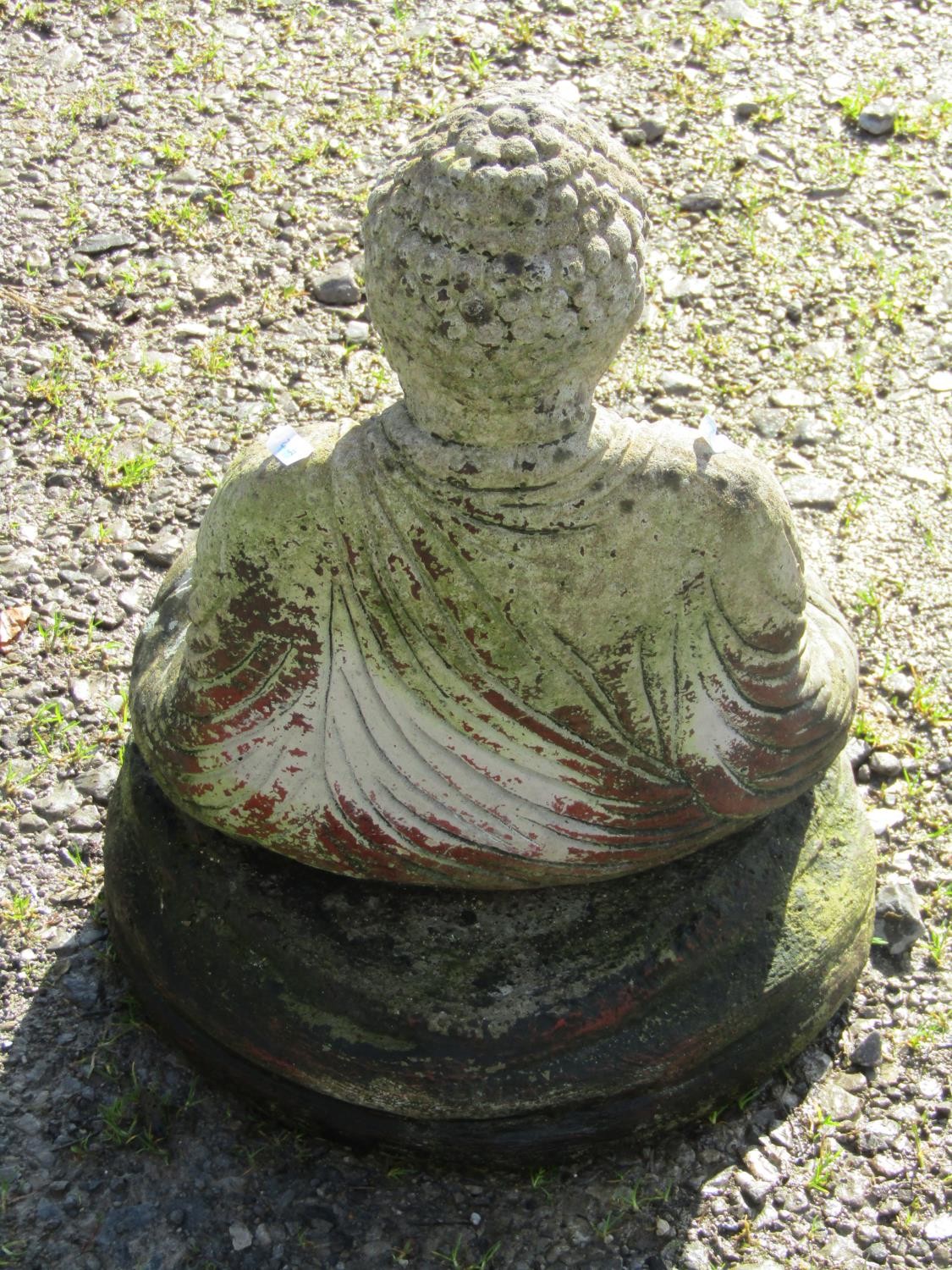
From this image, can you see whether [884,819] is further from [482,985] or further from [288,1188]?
[288,1188]

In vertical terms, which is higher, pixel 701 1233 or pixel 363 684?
pixel 363 684

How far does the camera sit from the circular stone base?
9.15 feet

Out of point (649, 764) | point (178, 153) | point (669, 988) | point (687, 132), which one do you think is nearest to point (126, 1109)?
point (669, 988)

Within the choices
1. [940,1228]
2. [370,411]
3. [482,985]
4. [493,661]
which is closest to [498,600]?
[493,661]

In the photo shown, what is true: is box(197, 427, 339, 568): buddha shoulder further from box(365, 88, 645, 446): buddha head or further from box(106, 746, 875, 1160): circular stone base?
box(106, 746, 875, 1160): circular stone base

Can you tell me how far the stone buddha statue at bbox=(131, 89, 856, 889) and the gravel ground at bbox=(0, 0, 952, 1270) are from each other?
0.73 meters

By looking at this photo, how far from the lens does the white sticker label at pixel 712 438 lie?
2.36 meters

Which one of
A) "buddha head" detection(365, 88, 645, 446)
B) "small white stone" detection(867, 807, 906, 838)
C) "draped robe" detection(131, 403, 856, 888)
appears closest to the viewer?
"buddha head" detection(365, 88, 645, 446)

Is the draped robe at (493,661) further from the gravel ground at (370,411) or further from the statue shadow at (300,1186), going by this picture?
the gravel ground at (370,411)

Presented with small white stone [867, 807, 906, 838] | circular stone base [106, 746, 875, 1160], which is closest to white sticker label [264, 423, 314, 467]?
circular stone base [106, 746, 875, 1160]

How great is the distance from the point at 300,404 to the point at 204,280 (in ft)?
2.24

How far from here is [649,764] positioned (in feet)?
8.55

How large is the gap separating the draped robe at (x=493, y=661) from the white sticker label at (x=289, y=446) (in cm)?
2

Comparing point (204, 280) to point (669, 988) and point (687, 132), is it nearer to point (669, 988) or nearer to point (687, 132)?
point (687, 132)
